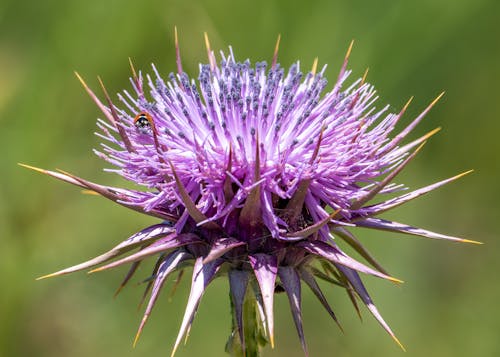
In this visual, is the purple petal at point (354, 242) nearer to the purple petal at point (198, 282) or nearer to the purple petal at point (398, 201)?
the purple petal at point (398, 201)

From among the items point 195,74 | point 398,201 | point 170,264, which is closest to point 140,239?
point 170,264

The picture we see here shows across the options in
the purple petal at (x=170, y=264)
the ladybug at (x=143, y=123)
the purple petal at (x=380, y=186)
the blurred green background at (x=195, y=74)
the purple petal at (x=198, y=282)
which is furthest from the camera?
the blurred green background at (x=195, y=74)

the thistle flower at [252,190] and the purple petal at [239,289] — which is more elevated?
the thistle flower at [252,190]

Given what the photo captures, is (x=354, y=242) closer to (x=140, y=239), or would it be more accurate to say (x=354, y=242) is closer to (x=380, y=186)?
(x=380, y=186)

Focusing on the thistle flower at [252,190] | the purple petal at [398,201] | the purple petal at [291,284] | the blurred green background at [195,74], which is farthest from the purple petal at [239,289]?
the blurred green background at [195,74]

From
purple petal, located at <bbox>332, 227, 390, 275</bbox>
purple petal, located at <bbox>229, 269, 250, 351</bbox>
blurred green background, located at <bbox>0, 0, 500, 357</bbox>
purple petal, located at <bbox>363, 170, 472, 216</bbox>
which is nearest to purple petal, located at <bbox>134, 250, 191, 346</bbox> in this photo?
purple petal, located at <bbox>229, 269, 250, 351</bbox>

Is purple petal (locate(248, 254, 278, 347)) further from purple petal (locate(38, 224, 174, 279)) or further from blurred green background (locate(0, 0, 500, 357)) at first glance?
blurred green background (locate(0, 0, 500, 357))

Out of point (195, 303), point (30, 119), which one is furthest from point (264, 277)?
point (30, 119)

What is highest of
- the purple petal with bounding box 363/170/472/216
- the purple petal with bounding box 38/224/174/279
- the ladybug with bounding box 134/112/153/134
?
the ladybug with bounding box 134/112/153/134

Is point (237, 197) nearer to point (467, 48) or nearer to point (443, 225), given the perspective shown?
point (443, 225)
